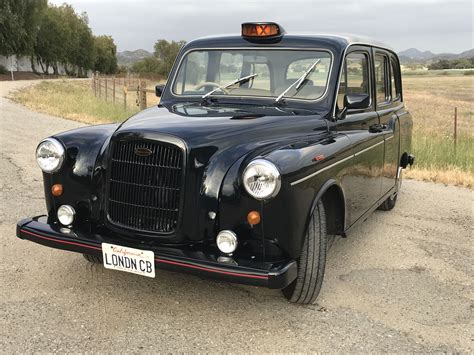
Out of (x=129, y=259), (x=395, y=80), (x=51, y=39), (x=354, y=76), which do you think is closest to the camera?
(x=129, y=259)

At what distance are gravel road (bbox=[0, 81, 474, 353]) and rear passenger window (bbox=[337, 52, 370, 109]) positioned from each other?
143 cm

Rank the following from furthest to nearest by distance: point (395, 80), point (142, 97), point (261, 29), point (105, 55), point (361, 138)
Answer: point (105, 55) < point (142, 97) < point (395, 80) < point (261, 29) < point (361, 138)

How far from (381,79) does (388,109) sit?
32 centimetres

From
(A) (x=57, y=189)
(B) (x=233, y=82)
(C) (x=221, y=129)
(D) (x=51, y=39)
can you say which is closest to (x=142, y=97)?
(B) (x=233, y=82)

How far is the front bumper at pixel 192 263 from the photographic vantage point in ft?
9.23

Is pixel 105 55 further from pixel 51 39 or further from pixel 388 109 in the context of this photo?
pixel 388 109

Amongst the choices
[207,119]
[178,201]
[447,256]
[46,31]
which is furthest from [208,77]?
[46,31]

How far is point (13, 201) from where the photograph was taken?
18.8ft

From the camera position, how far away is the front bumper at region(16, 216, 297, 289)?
2812 mm

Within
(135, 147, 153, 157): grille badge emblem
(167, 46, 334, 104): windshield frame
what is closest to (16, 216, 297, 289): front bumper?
(135, 147, 153, 157): grille badge emblem

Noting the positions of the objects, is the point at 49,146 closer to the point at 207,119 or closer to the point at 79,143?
the point at 79,143

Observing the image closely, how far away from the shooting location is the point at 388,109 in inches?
204

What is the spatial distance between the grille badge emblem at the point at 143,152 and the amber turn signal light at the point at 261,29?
1700 mm

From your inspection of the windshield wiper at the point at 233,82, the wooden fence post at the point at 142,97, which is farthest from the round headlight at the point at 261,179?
the wooden fence post at the point at 142,97
